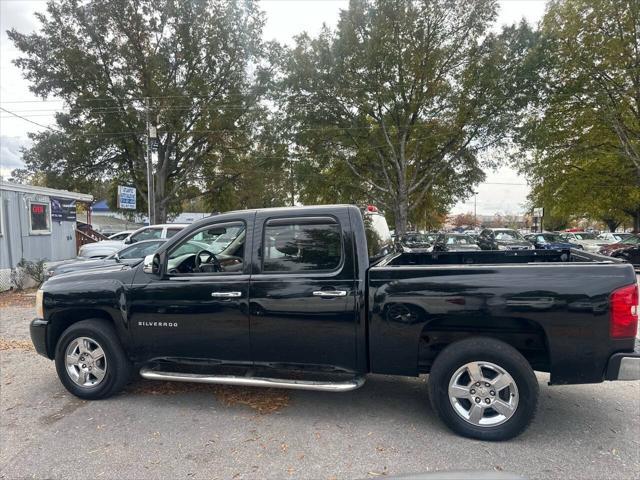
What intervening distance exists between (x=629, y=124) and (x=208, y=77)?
23830mm

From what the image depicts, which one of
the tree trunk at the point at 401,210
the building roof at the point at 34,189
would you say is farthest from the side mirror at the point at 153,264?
the tree trunk at the point at 401,210

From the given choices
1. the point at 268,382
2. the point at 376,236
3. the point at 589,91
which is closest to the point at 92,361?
the point at 268,382

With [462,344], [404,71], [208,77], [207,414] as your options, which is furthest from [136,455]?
[208,77]

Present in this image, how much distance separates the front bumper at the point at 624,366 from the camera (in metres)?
2.82

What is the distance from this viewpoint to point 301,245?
3.51 m

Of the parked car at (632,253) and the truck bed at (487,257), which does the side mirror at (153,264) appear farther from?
the parked car at (632,253)

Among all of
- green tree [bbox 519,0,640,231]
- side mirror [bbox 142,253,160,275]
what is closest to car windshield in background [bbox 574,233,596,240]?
green tree [bbox 519,0,640,231]

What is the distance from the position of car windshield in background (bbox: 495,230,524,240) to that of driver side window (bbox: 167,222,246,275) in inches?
571

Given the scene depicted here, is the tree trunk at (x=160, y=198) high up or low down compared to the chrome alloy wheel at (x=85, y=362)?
up

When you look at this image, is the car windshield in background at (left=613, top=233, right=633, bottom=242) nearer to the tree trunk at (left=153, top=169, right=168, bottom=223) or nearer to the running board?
the running board

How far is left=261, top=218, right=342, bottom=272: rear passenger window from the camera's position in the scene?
3.42m

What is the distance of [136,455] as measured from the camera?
294 centimetres

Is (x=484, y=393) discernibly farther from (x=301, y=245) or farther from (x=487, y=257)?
(x=301, y=245)

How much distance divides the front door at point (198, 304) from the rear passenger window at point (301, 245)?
0.74ft
